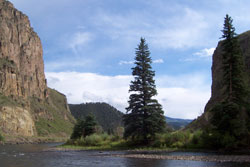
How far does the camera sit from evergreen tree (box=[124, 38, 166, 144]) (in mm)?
45312

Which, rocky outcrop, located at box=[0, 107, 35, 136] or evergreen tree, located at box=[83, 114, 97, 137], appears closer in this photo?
evergreen tree, located at box=[83, 114, 97, 137]

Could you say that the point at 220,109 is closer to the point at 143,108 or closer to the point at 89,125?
the point at 143,108

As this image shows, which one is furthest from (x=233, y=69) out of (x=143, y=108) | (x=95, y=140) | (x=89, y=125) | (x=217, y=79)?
(x=89, y=125)

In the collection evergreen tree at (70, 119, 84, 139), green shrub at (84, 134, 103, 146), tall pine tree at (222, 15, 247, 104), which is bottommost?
green shrub at (84, 134, 103, 146)

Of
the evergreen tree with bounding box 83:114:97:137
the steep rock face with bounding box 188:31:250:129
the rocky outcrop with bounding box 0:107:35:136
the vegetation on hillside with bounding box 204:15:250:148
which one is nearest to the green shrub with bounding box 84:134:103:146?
the evergreen tree with bounding box 83:114:97:137

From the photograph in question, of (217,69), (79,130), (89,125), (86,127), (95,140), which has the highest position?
(217,69)

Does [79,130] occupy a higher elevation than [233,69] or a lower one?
lower

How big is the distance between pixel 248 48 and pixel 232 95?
104ft

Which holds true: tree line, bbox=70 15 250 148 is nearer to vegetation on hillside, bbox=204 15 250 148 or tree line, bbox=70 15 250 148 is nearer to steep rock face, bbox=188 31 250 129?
vegetation on hillside, bbox=204 15 250 148

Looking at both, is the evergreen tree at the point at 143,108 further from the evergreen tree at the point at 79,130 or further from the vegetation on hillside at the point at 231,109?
the evergreen tree at the point at 79,130

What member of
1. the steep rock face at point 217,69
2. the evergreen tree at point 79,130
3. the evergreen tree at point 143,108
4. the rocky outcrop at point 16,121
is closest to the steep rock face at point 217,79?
the steep rock face at point 217,69

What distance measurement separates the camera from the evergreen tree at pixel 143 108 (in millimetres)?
45312

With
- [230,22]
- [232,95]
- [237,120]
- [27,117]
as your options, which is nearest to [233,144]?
[237,120]

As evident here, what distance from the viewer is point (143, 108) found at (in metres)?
45.7
